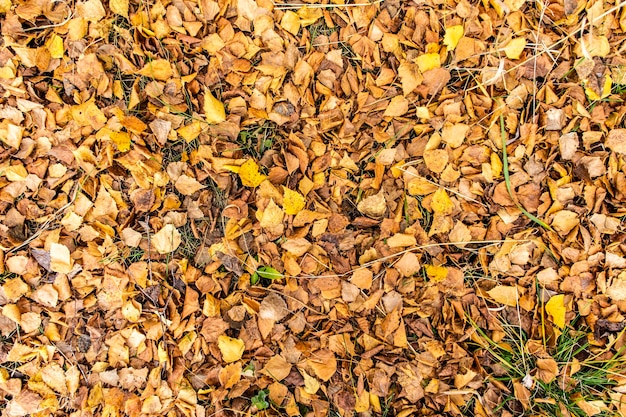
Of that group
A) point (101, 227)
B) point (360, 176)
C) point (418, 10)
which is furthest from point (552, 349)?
point (101, 227)

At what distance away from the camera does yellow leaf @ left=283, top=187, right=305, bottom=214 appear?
4.71 feet

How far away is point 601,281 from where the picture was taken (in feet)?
4.59

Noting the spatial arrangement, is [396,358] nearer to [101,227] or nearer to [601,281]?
[601,281]

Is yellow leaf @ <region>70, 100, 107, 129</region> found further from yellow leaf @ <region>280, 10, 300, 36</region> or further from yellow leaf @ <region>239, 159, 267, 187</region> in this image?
yellow leaf @ <region>280, 10, 300, 36</region>

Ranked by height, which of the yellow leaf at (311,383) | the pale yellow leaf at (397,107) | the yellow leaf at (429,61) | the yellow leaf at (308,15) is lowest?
the yellow leaf at (311,383)

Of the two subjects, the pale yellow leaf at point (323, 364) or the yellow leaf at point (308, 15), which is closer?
the pale yellow leaf at point (323, 364)

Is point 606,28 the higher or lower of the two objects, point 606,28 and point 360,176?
the higher

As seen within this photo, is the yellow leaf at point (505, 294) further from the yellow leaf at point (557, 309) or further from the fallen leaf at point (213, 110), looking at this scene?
the fallen leaf at point (213, 110)

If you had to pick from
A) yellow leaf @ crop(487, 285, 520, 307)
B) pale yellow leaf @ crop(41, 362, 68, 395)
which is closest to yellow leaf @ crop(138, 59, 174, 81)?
pale yellow leaf @ crop(41, 362, 68, 395)

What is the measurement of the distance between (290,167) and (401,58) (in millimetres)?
464

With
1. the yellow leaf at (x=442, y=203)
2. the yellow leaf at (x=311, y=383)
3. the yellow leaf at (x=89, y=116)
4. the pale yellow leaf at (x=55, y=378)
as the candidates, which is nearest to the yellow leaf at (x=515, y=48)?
the yellow leaf at (x=442, y=203)

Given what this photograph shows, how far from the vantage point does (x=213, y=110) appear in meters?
1.48

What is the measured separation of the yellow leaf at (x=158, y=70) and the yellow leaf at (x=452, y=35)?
81 centimetres

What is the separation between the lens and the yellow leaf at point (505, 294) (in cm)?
143
